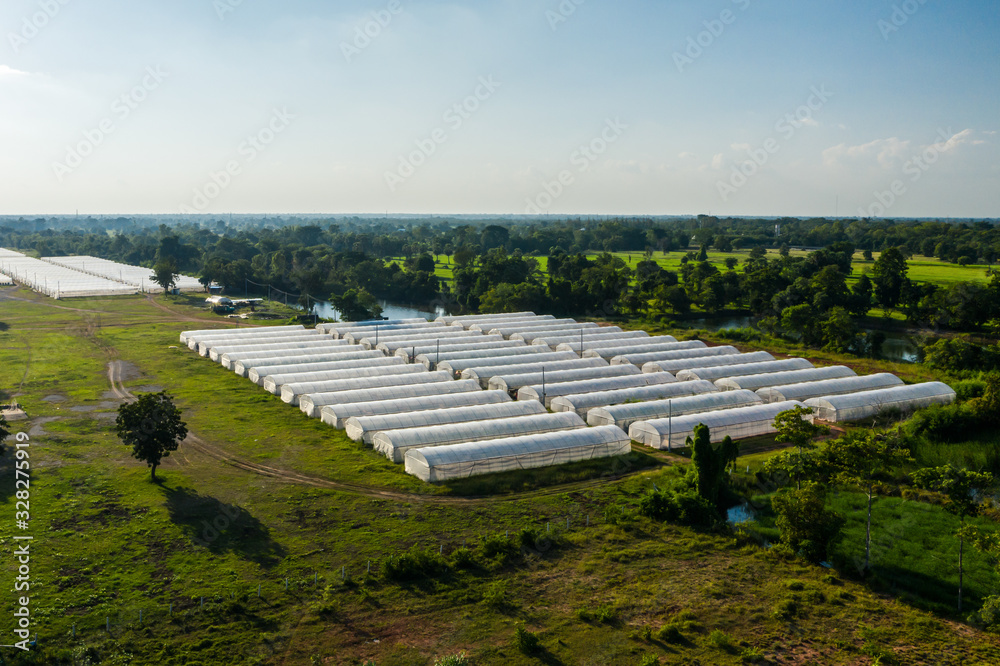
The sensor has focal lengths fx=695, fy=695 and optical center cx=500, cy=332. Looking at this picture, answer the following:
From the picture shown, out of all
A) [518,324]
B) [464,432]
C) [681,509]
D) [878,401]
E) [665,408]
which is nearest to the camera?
[681,509]

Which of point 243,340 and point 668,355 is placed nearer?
point 668,355

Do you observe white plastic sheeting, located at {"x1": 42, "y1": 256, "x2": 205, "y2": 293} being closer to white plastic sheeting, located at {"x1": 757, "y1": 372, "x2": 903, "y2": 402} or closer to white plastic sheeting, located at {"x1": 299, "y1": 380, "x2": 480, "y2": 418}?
white plastic sheeting, located at {"x1": 299, "y1": 380, "x2": 480, "y2": 418}

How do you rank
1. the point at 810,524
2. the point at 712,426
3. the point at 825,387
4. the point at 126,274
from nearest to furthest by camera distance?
1. the point at 810,524
2. the point at 712,426
3. the point at 825,387
4. the point at 126,274

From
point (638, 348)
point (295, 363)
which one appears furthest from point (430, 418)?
point (638, 348)

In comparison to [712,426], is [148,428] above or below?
above

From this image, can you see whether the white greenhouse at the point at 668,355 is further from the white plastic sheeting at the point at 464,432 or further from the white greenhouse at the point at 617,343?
the white plastic sheeting at the point at 464,432

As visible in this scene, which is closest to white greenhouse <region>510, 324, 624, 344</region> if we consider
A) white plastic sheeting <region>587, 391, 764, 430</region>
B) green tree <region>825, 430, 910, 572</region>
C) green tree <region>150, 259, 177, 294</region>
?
white plastic sheeting <region>587, 391, 764, 430</region>

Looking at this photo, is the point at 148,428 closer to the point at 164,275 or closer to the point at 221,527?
the point at 221,527
